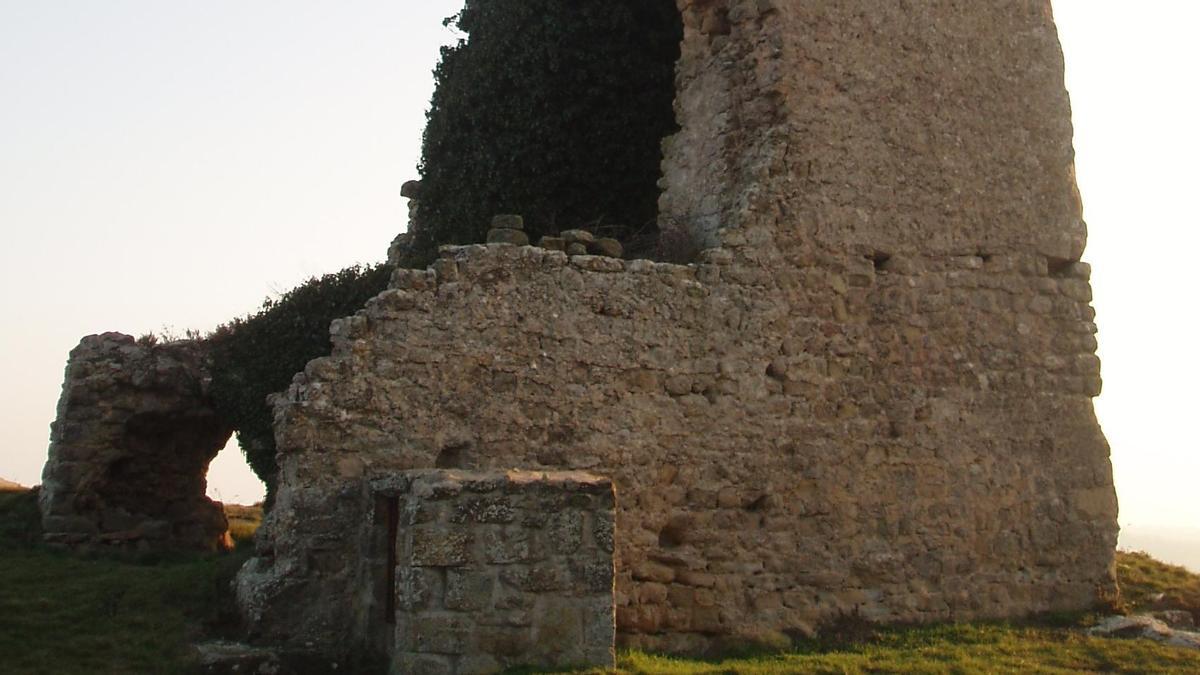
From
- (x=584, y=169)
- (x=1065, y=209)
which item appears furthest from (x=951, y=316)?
(x=584, y=169)

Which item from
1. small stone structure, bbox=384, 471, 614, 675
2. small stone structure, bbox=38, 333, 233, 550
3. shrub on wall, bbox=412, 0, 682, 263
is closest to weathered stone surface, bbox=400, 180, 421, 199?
shrub on wall, bbox=412, 0, 682, 263

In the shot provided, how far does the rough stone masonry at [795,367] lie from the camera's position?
829 centimetres

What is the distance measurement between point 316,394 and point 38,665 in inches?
85.8

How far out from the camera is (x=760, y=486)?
30.4 feet

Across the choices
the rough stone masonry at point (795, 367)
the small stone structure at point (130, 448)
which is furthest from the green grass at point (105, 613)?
the small stone structure at point (130, 448)

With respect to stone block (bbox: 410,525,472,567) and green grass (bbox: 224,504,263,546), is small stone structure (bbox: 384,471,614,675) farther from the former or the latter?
green grass (bbox: 224,504,263,546)

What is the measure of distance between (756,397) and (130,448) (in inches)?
228

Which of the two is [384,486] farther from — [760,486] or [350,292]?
[350,292]

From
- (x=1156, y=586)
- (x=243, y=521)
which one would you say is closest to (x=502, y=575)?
(x=1156, y=586)

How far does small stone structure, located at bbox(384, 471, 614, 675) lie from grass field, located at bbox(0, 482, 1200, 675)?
0.58 meters

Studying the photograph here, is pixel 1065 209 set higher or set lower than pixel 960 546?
higher

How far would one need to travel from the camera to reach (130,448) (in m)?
11.7

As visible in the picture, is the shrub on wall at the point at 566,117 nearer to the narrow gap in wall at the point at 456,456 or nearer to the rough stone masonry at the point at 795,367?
the rough stone masonry at the point at 795,367

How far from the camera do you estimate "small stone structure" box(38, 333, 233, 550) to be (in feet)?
37.1
